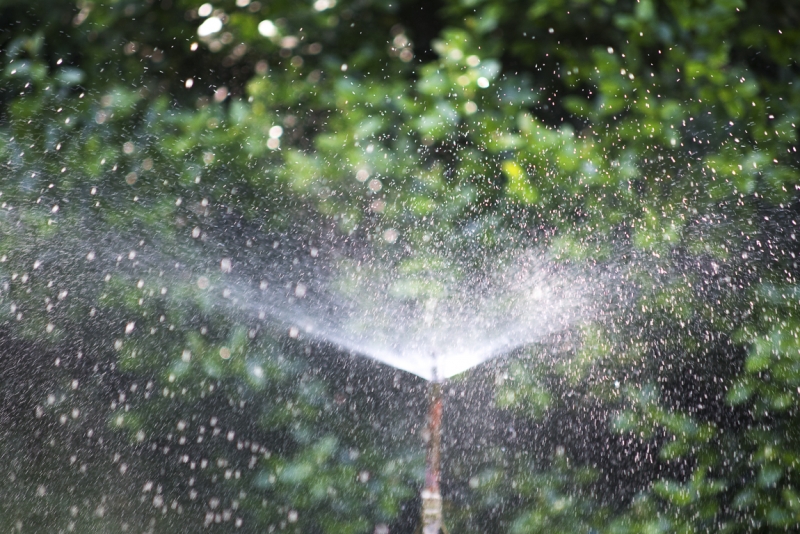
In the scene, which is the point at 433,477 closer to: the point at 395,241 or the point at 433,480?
the point at 433,480

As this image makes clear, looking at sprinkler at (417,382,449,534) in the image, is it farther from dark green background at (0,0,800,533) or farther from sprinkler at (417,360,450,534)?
dark green background at (0,0,800,533)

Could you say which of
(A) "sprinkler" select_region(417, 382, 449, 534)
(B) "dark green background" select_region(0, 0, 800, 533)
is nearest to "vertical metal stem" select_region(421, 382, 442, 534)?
(A) "sprinkler" select_region(417, 382, 449, 534)

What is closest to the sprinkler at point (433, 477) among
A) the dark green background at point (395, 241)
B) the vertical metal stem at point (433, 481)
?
the vertical metal stem at point (433, 481)

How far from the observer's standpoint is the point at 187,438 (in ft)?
6.60

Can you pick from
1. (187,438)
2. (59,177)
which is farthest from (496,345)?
(59,177)

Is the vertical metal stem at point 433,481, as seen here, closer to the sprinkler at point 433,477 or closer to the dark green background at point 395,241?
the sprinkler at point 433,477

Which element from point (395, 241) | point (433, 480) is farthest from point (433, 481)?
point (395, 241)

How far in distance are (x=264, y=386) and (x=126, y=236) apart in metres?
0.55

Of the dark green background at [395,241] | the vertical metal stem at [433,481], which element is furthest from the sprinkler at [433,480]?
the dark green background at [395,241]

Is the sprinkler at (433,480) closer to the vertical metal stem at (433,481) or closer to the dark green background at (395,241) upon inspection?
the vertical metal stem at (433,481)

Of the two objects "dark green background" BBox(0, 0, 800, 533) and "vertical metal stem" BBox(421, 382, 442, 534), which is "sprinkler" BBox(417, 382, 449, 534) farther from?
"dark green background" BBox(0, 0, 800, 533)

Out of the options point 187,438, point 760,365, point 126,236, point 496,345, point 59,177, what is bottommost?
point 187,438

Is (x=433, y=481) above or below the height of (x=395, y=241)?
below

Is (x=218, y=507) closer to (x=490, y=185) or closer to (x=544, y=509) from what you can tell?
(x=544, y=509)
